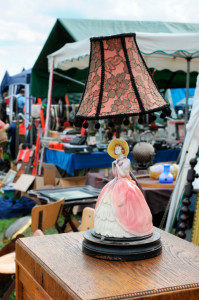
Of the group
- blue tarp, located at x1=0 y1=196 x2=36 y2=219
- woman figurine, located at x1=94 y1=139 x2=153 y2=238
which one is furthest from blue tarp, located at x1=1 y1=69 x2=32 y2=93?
woman figurine, located at x1=94 y1=139 x2=153 y2=238

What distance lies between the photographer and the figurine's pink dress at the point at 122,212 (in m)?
1.27

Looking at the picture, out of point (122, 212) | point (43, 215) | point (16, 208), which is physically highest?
point (122, 212)

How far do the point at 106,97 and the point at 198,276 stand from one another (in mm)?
669

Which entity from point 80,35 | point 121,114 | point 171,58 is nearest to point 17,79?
point 80,35

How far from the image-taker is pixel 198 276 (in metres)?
1.12

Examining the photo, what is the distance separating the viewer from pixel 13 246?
2.70 meters

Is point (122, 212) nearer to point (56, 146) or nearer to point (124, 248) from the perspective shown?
point (124, 248)

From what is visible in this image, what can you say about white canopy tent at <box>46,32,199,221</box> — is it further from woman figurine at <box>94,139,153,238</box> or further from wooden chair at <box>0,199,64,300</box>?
woman figurine at <box>94,139,153,238</box>

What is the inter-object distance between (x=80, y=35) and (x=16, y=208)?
2.95 metres

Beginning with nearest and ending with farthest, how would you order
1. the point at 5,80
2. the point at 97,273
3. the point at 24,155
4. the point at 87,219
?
the point at 97,273
the point at 87,219
the point at 24,155
the point at 5,80

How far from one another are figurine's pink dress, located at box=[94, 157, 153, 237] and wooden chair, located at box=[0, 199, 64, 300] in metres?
1.23

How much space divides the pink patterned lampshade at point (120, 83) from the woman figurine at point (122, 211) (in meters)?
0.21

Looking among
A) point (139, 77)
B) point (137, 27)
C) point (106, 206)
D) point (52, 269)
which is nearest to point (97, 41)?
point (139, 77)

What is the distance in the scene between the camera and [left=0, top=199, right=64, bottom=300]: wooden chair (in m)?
2.42
